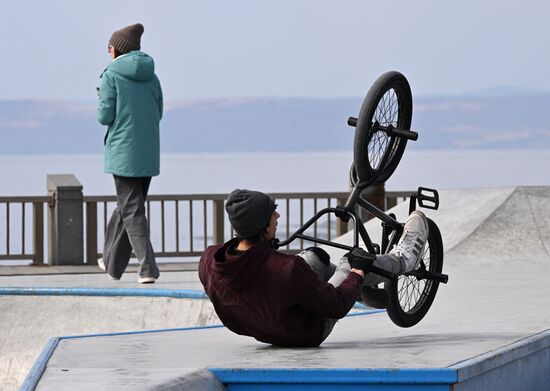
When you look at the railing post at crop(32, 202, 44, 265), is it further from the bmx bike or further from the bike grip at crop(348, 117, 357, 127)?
the bike grip at crop(348, 117, 357, 127)

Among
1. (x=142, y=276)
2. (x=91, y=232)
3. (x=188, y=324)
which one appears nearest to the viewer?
(x=188, y=324)

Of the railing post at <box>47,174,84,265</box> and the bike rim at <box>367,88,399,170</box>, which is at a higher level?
the bike rim at <box>367,88,399,170</box>

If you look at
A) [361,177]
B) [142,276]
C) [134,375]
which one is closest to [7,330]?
[142,276]

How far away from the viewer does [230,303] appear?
21.8 ft

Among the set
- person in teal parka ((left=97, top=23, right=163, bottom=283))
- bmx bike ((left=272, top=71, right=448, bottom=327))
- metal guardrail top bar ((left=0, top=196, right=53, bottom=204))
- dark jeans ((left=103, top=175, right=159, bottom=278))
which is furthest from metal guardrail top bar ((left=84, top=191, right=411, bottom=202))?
bmx bike ((left=272, top=71, right=448, bottom=327))

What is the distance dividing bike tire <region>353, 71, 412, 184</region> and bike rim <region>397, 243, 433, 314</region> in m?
0.54

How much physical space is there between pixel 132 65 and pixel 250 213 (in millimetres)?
5891

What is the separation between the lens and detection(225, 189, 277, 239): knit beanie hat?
255 inches

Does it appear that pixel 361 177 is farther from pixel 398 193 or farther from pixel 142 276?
pixel 398 193

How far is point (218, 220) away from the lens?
19.0m

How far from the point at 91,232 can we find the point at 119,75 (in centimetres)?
629

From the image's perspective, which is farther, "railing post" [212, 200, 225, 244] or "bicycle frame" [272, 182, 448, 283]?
"railing post" [212, 200, 225, 244]

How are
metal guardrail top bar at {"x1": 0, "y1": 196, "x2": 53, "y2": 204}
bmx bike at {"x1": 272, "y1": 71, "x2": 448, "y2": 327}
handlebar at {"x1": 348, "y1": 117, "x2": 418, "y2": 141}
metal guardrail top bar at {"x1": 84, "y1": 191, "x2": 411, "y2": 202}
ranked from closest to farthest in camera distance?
bmx bike at {"x1": 272, "y1": 71, "x2": 448, "y2": 327}, handlebar at {"x1": 348, "y1": 117, "x2": 418, "y2": 141}, metal guardrail top bar at {"x1": 0, "y1": 196, "x2": 53, "y2": 204}, metal guardrail top bar at {"x1": 84, "y1": 191, "x2": 411, "y2": 202}

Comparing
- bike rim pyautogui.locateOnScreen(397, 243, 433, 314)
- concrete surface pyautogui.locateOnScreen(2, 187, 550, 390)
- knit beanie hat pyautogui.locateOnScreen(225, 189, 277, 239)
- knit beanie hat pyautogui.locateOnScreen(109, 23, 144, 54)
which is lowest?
concrete surface pyautogui.locateOnScreen(2, 187, 550, 390)
